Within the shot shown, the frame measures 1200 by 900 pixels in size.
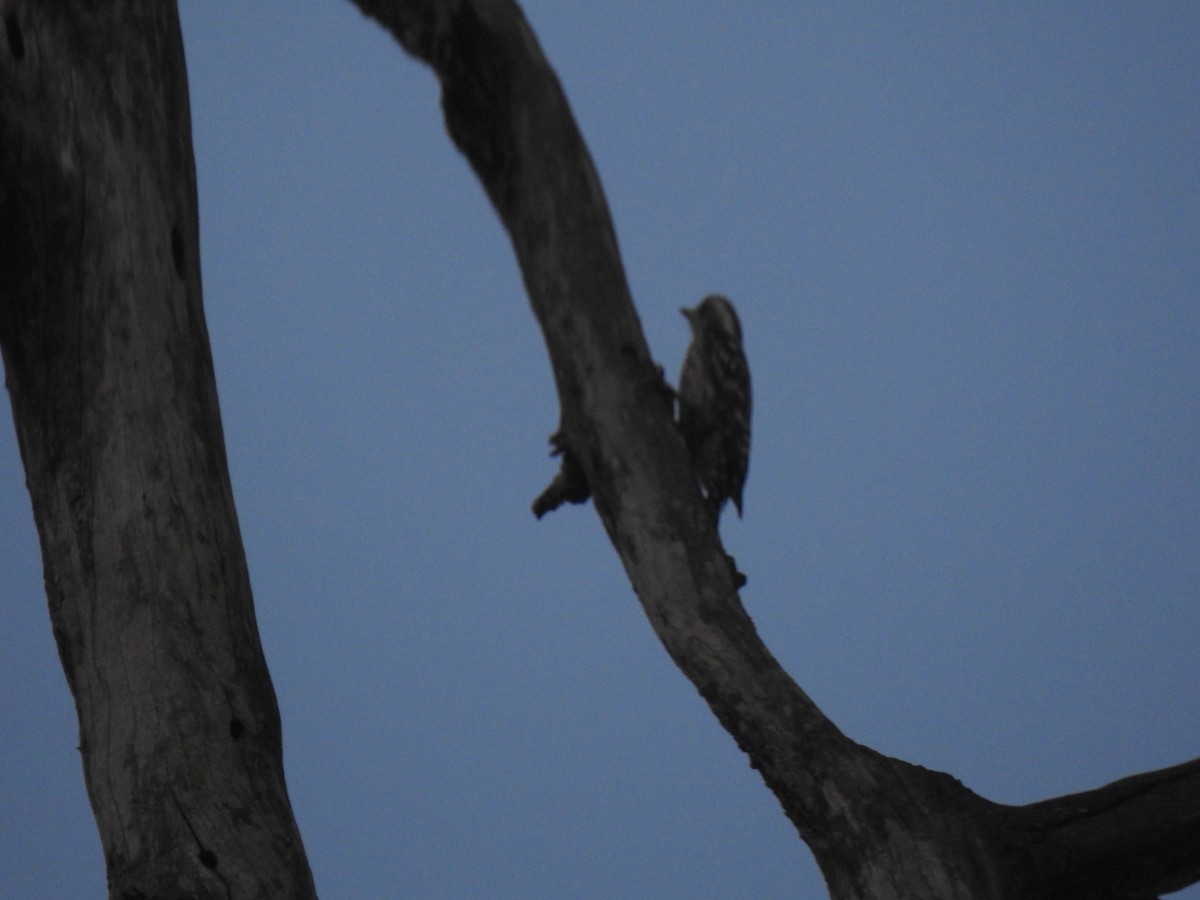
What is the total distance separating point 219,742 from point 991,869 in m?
1.73

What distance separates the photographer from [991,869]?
2.65 m

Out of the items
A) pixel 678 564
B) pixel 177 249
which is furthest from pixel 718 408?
pixel 177 249

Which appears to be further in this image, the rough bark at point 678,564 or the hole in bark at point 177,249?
the hole in bark at point 177,249

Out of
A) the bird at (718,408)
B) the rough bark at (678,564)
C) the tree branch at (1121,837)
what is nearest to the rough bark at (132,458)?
the rough bark at (678,564)

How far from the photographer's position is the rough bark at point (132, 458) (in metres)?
2.44

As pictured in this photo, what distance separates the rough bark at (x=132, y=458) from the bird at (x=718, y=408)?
223 centimetres

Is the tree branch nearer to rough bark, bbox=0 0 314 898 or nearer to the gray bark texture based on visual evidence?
the gray bark texture

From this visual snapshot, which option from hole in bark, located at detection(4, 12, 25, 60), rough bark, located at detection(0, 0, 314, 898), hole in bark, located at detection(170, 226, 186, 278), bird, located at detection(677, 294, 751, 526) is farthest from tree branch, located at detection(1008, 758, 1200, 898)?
hole in bark, located at detection(4, 12, 25, 60)

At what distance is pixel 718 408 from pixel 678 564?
1.84m

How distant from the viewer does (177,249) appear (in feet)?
9.90

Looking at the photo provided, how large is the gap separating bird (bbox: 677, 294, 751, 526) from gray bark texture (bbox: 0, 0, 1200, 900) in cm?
149

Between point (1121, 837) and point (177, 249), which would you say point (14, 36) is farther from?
point (1121, 837)

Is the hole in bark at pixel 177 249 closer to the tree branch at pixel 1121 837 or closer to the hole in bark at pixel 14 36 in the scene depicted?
the hole in bark at pixel 14 36

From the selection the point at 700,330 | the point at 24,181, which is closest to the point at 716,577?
the point at 24,181
